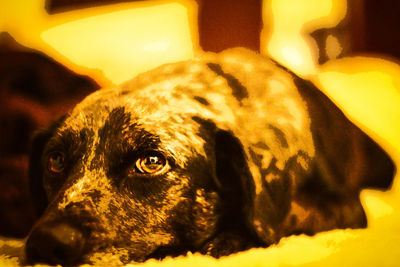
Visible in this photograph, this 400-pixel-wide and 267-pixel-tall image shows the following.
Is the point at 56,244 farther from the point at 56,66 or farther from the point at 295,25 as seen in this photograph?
the point at 295,25

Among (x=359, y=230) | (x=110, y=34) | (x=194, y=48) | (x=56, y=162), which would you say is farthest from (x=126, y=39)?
(x=359, y=230)

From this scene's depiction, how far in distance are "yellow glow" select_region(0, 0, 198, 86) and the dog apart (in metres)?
0.08

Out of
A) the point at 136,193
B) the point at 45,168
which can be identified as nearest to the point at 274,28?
the point at 136,193

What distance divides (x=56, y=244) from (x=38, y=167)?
606mm

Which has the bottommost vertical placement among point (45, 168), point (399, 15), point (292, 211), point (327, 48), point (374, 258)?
point (374, 258)

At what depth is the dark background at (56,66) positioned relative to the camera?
1.60 m

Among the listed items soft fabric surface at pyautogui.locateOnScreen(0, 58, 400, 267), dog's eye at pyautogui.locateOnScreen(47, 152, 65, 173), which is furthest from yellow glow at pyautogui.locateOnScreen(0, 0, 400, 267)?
dog's eye at pyautogui.locateOnScreen(47, 152, 65, 173)

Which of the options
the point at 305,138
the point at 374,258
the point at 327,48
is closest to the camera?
the point at 374,258

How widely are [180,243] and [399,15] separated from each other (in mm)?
1180

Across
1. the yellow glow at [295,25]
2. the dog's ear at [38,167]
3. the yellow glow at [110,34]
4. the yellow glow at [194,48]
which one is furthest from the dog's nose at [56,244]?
the yellow glow at [295,25]

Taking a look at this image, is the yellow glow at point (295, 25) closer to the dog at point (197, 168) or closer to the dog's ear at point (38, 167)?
the dog at point (197, 168)

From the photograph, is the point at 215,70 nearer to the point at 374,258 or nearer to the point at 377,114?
the point at 377,114

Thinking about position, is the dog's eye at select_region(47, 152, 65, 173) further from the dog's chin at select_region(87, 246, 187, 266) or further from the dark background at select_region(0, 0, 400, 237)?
the dog's chin at select_region(87, 246, 187, 266)

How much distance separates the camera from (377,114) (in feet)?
4.95
